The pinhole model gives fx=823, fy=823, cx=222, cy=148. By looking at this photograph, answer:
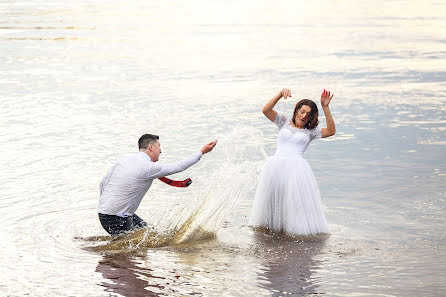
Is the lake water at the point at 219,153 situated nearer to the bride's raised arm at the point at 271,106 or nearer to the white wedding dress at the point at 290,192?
the white wedding dress at the point at 290,192

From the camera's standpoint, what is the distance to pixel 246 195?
11.4 metres

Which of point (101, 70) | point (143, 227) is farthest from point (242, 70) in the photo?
point (143, 227)

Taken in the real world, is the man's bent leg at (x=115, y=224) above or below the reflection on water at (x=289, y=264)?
above

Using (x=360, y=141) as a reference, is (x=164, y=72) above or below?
above

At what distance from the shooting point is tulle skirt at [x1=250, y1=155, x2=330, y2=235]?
31.0 ft

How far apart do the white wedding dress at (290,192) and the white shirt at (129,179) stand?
129 centimetres

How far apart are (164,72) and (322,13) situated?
742 inches

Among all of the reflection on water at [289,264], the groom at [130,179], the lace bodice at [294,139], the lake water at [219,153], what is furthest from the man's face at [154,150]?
the lace bodice at [294,139]

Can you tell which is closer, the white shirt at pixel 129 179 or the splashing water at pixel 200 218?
the white shirt at pixel 129 179

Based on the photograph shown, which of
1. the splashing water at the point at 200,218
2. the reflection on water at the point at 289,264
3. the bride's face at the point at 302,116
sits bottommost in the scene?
the reflection on water at the point at 289,264

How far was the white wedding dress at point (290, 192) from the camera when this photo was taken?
9453 millimetres

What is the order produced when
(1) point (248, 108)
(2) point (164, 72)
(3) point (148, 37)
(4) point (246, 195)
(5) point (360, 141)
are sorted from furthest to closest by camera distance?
(3) point (148, 37)
(2) point (164, 72)
(1) point (248, 108)
(5) point (360, 141)
(4) point (246, 195)

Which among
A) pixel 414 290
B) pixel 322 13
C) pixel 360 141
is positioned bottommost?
pixel 414 290

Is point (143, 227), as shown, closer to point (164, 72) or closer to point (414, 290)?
point (414, 290)
